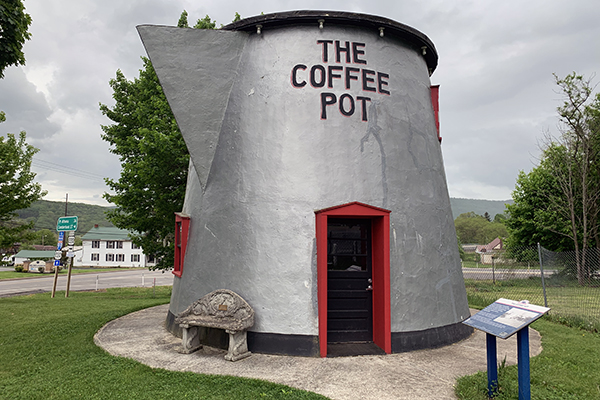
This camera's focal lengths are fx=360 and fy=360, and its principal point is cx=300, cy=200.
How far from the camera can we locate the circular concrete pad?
458 cm

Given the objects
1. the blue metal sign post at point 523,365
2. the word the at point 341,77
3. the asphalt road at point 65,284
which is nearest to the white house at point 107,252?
the asphalt road at point 65,284

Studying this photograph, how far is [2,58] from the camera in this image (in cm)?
573

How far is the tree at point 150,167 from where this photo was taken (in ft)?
41.3

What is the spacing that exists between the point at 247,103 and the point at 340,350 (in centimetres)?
478

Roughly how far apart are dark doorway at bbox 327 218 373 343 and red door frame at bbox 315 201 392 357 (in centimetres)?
19

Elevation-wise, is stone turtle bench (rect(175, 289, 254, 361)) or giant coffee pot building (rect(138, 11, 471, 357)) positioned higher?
giant coffee pot building (rect(138, 11, 471, 357))

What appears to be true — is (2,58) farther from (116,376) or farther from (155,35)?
(116,376)

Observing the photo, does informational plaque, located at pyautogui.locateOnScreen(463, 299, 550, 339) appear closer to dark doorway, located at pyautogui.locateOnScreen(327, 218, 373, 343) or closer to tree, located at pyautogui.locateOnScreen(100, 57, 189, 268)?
dark doorway, located at pyautogui.locateOnScreen(327, 218, 373, 343)

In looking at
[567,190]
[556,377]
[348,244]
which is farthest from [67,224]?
[567,190]

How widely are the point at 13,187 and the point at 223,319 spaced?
13.3 meters

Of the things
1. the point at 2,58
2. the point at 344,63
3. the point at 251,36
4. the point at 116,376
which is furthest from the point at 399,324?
the point at 2,58

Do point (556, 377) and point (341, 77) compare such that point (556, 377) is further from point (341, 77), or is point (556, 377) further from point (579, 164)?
point (579, 164)

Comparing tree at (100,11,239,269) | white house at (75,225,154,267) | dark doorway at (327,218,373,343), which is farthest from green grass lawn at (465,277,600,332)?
white house at (75,225,154,267)

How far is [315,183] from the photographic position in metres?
6.34
